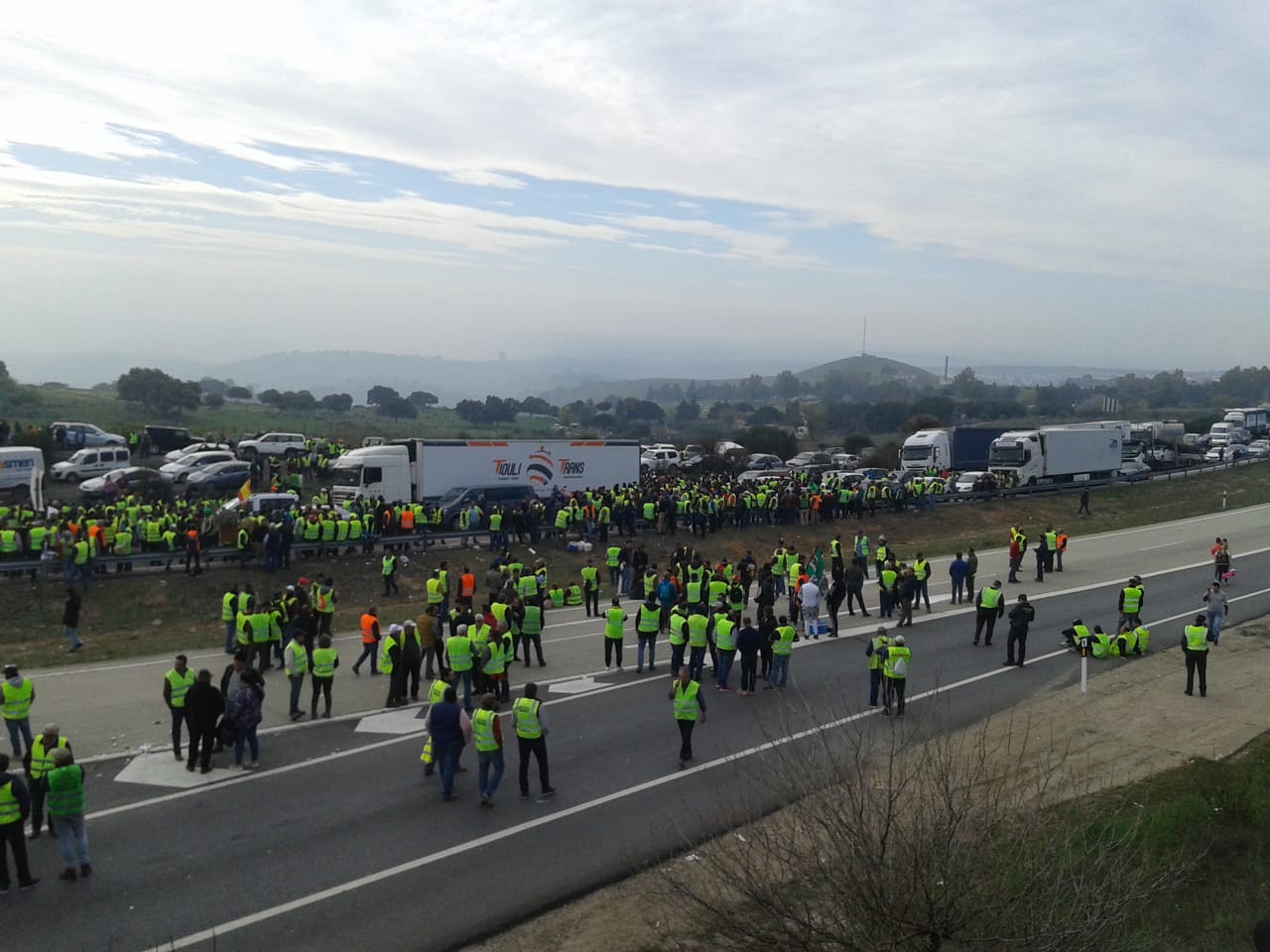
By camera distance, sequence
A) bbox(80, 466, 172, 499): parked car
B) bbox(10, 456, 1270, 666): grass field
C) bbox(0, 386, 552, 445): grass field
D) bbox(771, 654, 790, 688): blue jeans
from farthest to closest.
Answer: bbox(0, 386, 552, 445): grass field
bbox(80, 466, 172, 499): parked car
bbox(10, 456, 1270, 666): grass field
bbox(771, 654, 790, 688): blue jeans

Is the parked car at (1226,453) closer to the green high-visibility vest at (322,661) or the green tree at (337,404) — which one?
the green high-visibility vest at (322,661)

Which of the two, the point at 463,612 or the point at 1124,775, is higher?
the point at 463,612

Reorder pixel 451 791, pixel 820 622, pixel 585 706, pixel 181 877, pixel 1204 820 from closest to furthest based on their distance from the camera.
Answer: pixel 181 877 → pixel 1204 820 → pixel 451 791 → pixel 585 706 → pixel 820 622

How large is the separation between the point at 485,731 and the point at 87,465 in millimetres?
38984

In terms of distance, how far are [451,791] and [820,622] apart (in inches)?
483

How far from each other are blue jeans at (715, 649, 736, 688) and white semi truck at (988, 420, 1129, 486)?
125 feet

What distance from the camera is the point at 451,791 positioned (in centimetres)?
Answer: 1209

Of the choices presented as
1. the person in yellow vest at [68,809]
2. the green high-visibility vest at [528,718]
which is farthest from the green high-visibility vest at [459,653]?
the person in yellow vest at [68,809]

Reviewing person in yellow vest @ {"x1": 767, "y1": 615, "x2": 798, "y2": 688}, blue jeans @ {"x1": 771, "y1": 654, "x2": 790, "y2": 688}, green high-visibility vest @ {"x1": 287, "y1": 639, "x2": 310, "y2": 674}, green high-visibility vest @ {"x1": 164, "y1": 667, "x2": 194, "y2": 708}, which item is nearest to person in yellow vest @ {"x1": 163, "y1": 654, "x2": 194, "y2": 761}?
green high-visibility vest @ {"x1": 164, "y1": 667, "x2": 194, "y2": 708}

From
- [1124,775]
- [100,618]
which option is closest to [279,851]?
[1124,775]

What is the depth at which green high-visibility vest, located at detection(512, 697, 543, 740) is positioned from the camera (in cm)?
1166

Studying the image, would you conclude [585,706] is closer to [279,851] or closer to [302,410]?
[279,851]

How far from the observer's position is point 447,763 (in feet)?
39.0

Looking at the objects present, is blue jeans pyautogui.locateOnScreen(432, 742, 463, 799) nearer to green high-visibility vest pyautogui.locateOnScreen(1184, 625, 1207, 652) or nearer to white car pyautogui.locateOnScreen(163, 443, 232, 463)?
green high-visibility vest pyautogui.locateOnScreen(1184, 625, 1207, 652)
